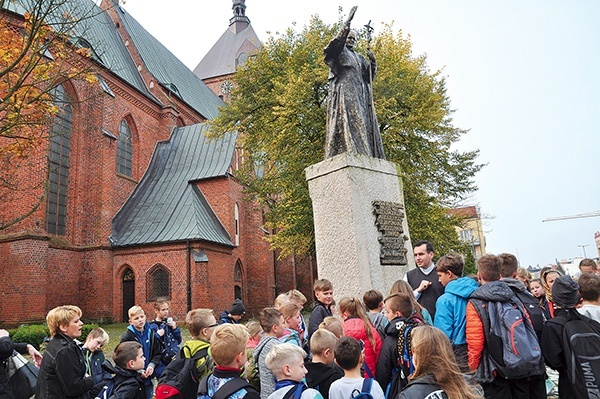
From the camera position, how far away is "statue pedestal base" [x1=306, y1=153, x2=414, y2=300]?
5445mm

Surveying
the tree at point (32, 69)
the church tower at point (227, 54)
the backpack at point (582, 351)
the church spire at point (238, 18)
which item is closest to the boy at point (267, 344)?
the backpack at point (582, 351)

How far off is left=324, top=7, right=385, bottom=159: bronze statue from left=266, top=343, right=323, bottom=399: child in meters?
3.94

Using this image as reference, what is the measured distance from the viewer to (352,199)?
558 cm

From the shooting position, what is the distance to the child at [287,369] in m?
2.43

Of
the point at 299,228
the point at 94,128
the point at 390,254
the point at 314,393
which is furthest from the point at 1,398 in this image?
the point at 94,128

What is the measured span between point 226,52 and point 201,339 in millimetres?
43745

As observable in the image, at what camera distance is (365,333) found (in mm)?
3297

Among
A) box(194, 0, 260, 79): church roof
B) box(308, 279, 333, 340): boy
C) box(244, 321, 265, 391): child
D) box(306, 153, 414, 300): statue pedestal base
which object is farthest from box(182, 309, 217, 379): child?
box(194, 0, 260, 79): church roof

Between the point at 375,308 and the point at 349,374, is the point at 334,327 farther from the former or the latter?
the point at 349,374

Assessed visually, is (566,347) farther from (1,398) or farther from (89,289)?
(89,289)

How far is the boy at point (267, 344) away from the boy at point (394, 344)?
768 mm

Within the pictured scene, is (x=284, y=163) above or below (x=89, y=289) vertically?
above

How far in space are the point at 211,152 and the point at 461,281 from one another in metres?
22.0

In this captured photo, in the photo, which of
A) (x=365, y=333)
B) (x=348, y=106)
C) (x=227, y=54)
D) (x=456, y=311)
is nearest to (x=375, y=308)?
(x=365, y=333)
